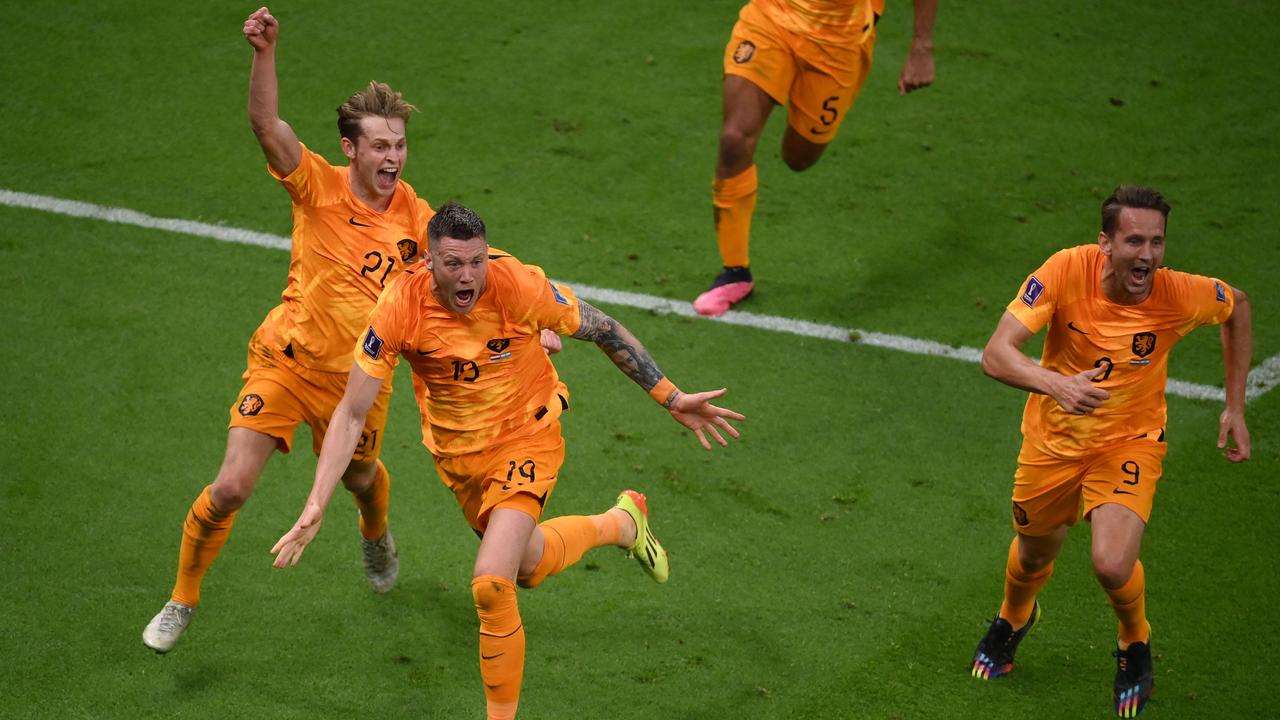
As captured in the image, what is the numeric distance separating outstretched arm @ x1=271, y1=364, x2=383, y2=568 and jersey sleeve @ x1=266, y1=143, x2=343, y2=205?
962 mm

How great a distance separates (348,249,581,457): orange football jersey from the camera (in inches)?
216

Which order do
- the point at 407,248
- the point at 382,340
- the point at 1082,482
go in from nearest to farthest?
the point at 382,340
the point at 1082,482
the point at 407,248

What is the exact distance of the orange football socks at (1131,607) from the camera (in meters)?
5.48

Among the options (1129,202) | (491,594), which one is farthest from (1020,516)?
(491,594)

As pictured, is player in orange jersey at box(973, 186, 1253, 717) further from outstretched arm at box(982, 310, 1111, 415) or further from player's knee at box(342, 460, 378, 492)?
player's knee at box(342, 460, 378, 492)

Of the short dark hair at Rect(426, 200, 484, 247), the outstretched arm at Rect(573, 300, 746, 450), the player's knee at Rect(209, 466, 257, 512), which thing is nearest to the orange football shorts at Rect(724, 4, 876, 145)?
the outstretched arm at Rect(573, 300, 746, 450)

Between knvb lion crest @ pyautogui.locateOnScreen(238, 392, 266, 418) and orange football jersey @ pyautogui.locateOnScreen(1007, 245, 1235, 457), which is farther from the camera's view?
knvb lion crest @ pyautogui.locateOnScreen(238, 392, 266, 418)

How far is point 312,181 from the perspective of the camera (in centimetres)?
596

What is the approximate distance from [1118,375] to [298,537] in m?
3.02

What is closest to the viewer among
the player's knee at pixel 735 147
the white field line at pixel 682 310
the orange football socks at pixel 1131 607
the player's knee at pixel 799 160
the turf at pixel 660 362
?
the orange football socks at pixel 1131 607

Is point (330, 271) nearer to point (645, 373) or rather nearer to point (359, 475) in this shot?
point (359, 475)

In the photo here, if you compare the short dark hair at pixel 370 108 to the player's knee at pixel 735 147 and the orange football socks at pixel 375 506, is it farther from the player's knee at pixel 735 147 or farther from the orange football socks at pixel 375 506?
the player's knee at pixel 735 147

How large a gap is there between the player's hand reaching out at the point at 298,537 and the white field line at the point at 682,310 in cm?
392

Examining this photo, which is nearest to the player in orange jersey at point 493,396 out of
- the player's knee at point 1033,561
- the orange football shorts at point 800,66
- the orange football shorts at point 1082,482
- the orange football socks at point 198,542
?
the orange football socks at point 198,542
